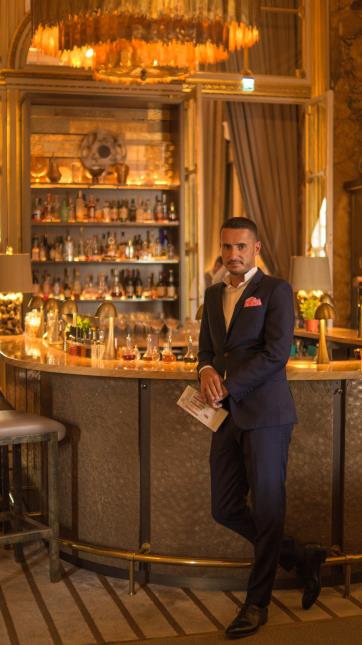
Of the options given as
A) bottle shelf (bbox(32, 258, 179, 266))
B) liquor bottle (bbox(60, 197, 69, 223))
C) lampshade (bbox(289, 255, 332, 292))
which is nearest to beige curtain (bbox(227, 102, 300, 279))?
bottle shelf (bbox(32, 258, 179, 266))

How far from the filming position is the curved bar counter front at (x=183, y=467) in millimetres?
A: 4719

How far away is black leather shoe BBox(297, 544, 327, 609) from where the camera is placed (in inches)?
173

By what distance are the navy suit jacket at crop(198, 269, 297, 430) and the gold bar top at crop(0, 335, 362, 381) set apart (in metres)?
0.55

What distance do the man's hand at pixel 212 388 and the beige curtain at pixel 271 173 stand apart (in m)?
6.60

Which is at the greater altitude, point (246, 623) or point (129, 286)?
point (129, 286)

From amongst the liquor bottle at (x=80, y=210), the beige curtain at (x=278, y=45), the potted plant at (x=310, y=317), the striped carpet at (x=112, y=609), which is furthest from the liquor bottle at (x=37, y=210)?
the striped carpet at (x=112, y=609)

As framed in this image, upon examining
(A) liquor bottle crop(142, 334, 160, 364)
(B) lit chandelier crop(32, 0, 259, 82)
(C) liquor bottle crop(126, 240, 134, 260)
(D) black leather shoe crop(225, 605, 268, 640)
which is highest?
(B) lit chandelier crop(32, 0, 259, 82)

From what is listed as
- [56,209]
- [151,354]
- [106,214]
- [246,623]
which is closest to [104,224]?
[106,214]

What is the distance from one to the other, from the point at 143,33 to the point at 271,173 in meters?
4.44

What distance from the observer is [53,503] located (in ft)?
15.9

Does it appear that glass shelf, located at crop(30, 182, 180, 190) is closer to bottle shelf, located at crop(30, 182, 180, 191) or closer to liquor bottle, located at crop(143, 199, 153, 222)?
bottle shelf, located at crop(30, 182, 180, 191)

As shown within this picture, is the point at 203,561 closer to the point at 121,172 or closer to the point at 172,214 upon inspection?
the point at 172,214

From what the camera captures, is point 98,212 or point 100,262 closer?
point 100,262

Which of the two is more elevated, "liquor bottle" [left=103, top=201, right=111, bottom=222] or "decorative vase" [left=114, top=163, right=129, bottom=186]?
"decorative vase" [left=114, top=163, right=129, bottom=186]
